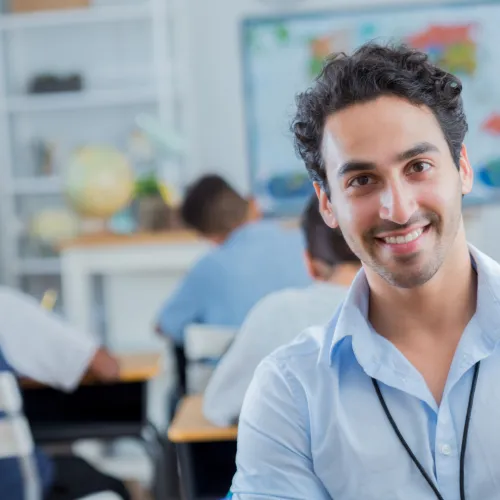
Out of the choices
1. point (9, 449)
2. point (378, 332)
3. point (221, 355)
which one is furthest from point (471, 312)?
point (221, 355)

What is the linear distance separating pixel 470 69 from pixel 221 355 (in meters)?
3.47

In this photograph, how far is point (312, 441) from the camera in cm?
122

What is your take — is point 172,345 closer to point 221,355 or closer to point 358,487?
point 221,355

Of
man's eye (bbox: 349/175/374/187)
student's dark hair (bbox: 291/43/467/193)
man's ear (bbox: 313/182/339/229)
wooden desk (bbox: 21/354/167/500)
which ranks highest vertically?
student's dark hair (bbox: 291/43/467/193)

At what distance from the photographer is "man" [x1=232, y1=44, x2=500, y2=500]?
46.0 inches

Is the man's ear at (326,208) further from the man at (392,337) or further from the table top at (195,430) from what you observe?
the table top at (195,430)

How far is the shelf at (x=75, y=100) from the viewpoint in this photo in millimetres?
5465

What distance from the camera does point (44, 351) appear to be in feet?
8.93

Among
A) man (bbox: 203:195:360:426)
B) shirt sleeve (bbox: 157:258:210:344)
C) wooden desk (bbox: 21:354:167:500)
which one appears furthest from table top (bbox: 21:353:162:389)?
man (bbox: 203:195:360:426)

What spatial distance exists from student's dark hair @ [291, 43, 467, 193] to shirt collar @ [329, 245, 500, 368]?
15 centimetres

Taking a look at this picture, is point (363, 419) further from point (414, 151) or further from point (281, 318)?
point (281, 318)

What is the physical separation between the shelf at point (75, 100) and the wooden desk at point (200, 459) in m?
3.35

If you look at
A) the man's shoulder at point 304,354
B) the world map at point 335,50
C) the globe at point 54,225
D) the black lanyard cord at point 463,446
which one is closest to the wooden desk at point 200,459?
the man's shoulder at point 304,354

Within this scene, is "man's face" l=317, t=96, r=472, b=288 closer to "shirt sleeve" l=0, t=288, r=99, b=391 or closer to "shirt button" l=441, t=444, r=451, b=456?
"shirt button" l=441, t=444, r=451, b=456
